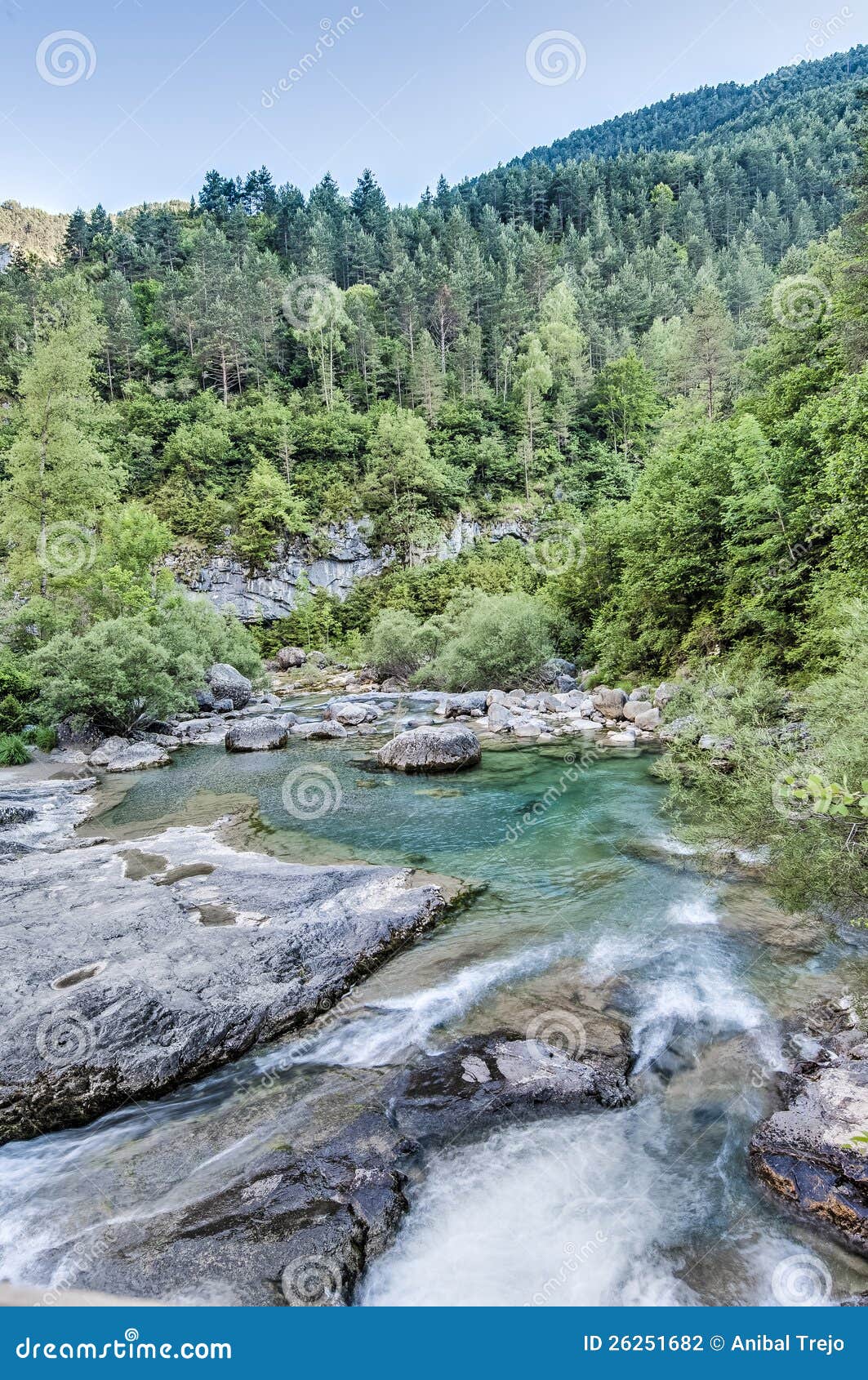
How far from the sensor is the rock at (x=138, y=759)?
60.2 ft

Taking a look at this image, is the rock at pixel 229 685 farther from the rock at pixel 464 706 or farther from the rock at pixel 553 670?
the rock at pixel 553 670

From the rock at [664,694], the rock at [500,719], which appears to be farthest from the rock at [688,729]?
the rock at [500,719]

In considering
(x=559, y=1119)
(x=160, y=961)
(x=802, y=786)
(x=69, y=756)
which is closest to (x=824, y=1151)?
(x=559, y=1119)

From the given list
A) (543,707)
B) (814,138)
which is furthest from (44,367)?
(814,138)

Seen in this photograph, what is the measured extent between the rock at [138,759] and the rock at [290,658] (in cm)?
2380

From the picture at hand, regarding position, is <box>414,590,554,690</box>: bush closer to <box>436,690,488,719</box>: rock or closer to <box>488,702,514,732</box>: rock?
<box>436,690,488,719</box>: rock

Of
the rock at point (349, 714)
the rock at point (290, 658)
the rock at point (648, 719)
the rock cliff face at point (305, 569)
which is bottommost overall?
the rock at point (648, 719)

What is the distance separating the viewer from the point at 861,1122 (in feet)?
14.7

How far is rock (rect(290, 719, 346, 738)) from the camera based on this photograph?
21.9 metres

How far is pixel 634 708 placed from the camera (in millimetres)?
20312

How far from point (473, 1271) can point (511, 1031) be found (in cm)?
223

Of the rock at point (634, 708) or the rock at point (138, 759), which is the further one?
the rock at point (634, 708)

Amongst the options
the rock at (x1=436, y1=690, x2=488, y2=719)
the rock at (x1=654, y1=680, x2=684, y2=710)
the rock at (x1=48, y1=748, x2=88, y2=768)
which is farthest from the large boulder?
the rock at (x1=654, y1=680, x2=684, y2=710)

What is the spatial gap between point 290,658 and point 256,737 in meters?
23.8
